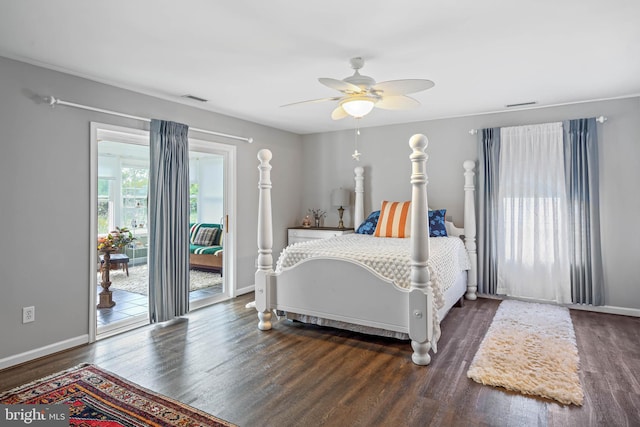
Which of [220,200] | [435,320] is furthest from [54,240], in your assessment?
[435,320]

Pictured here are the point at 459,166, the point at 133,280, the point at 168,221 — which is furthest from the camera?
the point at 459,166

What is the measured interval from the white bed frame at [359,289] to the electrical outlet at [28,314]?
1781 mm

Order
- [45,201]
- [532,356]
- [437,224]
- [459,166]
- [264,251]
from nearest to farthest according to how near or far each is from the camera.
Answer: [532,356]
[45,201]
[264,251]
[437,224]
[459,166]

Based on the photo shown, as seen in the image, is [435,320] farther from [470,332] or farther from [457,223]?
[457,223]

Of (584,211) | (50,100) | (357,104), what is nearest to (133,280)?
(50,100)

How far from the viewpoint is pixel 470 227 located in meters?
4.73

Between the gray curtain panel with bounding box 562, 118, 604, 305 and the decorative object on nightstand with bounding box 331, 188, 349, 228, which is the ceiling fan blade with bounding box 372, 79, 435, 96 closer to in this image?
the gray curtain panel with bounding box 562, 118, 604, 305

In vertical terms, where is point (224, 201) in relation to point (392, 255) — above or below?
above

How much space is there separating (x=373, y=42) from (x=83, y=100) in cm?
251

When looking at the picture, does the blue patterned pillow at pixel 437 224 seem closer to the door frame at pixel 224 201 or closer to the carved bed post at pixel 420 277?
the carved bed post at pixel 420 277

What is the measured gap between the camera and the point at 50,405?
7.46 ft

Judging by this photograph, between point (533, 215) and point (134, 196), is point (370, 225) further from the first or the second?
point (134, 196)

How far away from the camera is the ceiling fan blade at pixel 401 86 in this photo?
8.44ft

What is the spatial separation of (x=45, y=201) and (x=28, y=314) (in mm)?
888
